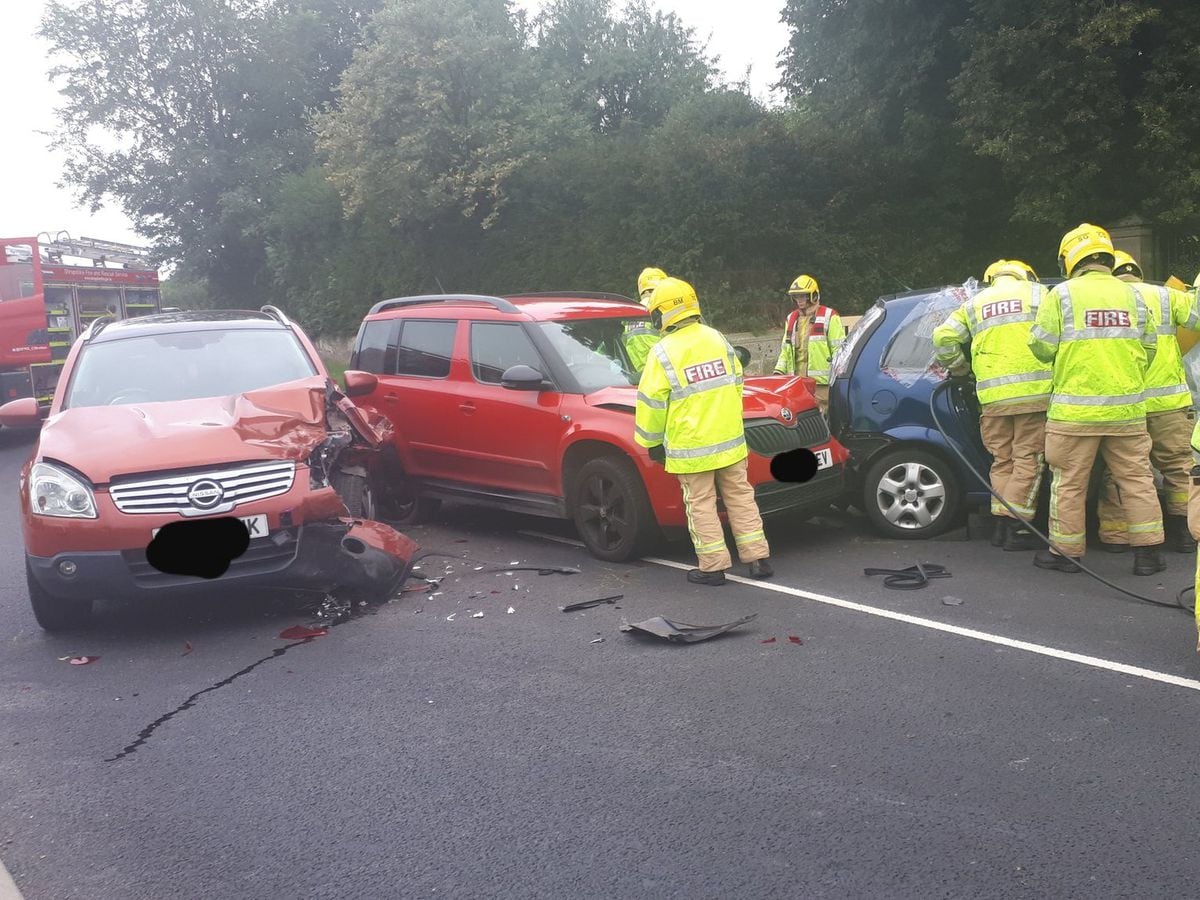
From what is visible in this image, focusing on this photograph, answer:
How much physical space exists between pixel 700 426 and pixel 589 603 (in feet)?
4.09

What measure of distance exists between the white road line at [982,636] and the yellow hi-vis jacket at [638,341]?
1722mm

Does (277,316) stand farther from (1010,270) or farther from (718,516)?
(1010,270)

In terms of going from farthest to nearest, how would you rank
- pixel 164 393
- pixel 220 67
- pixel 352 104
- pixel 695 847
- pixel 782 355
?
1. pixel 220 67
2. pixel 352 104
3. pixel 782 355
4. pixel 164 393
5. pixel 695 847

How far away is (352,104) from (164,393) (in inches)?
693

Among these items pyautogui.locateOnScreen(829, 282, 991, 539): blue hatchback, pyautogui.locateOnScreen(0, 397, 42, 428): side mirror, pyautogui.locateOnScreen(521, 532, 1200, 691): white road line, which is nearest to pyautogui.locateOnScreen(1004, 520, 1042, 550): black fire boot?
pyautogui.locateOnScreen(829, 282, 991, 539): blue hatchback

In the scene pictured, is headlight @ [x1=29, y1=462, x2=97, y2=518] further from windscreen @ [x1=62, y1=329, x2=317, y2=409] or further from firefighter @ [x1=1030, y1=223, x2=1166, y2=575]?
firefighter @ [x1=1030, y1=223, x2=1166, y2=575]

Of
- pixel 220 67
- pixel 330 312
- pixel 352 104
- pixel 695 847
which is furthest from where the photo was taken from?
pixel 220 67

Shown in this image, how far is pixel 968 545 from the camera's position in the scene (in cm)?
729

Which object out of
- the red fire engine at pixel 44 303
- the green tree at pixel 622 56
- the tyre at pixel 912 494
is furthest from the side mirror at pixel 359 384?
the green tree at pixel 622 56

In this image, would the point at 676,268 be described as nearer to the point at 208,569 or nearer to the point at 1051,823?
the point at 208,569

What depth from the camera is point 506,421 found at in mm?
7891

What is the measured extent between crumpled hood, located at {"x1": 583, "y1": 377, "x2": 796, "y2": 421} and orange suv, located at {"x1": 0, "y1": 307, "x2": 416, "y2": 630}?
5.29 feet

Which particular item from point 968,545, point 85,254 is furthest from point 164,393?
point 85,254

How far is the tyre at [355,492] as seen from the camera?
7156mm
